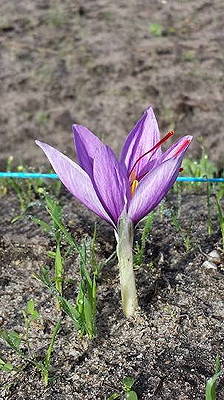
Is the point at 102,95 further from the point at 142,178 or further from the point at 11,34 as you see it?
the point at 142,178

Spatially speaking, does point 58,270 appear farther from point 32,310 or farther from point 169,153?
point 169,153

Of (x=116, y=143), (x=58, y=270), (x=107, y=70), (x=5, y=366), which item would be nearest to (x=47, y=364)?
(x=5, y=366)

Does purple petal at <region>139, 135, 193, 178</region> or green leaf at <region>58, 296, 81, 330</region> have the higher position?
purple petal at <region>139, 135, 193, 178</region>

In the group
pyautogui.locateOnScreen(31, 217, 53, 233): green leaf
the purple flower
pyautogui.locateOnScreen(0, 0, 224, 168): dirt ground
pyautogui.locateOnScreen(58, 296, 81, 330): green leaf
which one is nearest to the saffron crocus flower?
the purple flower

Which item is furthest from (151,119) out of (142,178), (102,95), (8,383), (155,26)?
(155,26)

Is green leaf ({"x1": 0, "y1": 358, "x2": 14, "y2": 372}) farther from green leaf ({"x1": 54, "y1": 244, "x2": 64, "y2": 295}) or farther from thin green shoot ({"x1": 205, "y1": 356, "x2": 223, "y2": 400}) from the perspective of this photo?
thin green shoot ({"x1": 205, "y1": 356, "x2": 223, "y2": 400})

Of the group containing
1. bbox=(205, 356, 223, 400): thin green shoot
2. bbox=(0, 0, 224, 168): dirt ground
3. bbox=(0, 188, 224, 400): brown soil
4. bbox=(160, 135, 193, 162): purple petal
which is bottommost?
bbox=(0, 0, 224, 168): dirt ground

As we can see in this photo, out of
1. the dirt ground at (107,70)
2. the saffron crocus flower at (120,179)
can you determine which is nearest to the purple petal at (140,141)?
the saffron crocus flower at (120,179)
